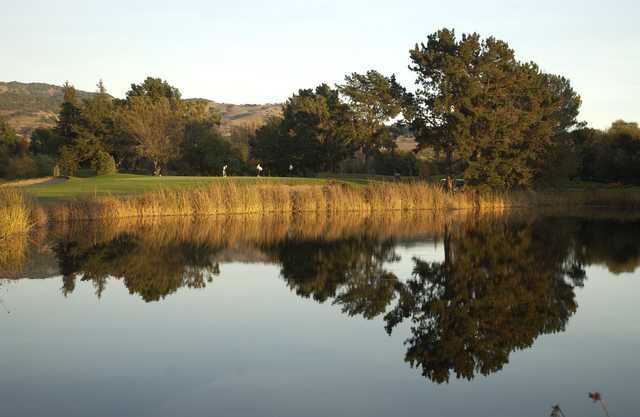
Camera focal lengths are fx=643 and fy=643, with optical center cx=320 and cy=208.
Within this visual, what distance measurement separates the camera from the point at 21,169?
162 feet

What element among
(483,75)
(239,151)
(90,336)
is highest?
(483,75)

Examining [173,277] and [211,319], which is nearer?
[211,319]

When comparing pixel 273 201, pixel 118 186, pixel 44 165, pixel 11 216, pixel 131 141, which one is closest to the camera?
pixel 11 216

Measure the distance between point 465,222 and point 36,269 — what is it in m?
19.1

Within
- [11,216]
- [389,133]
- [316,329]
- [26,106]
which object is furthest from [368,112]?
[26,106]

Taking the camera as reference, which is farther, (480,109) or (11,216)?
(480,109)

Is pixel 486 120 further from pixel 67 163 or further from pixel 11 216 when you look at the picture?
pixel 67 163

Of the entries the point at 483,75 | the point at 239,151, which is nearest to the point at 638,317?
the point at 483,75

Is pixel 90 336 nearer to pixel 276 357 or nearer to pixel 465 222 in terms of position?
pixel 276 357

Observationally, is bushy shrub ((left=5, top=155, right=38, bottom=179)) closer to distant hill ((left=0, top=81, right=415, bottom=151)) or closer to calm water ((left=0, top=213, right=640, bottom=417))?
calm water ((left=0, top=213, right=640, bottom=417))

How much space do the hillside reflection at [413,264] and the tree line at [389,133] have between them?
10972 millimetres

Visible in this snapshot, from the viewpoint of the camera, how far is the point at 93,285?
13820 mm

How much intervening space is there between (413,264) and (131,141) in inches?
1817

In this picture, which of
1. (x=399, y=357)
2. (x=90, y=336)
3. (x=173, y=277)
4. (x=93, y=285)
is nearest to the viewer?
(x=399, y=357)
